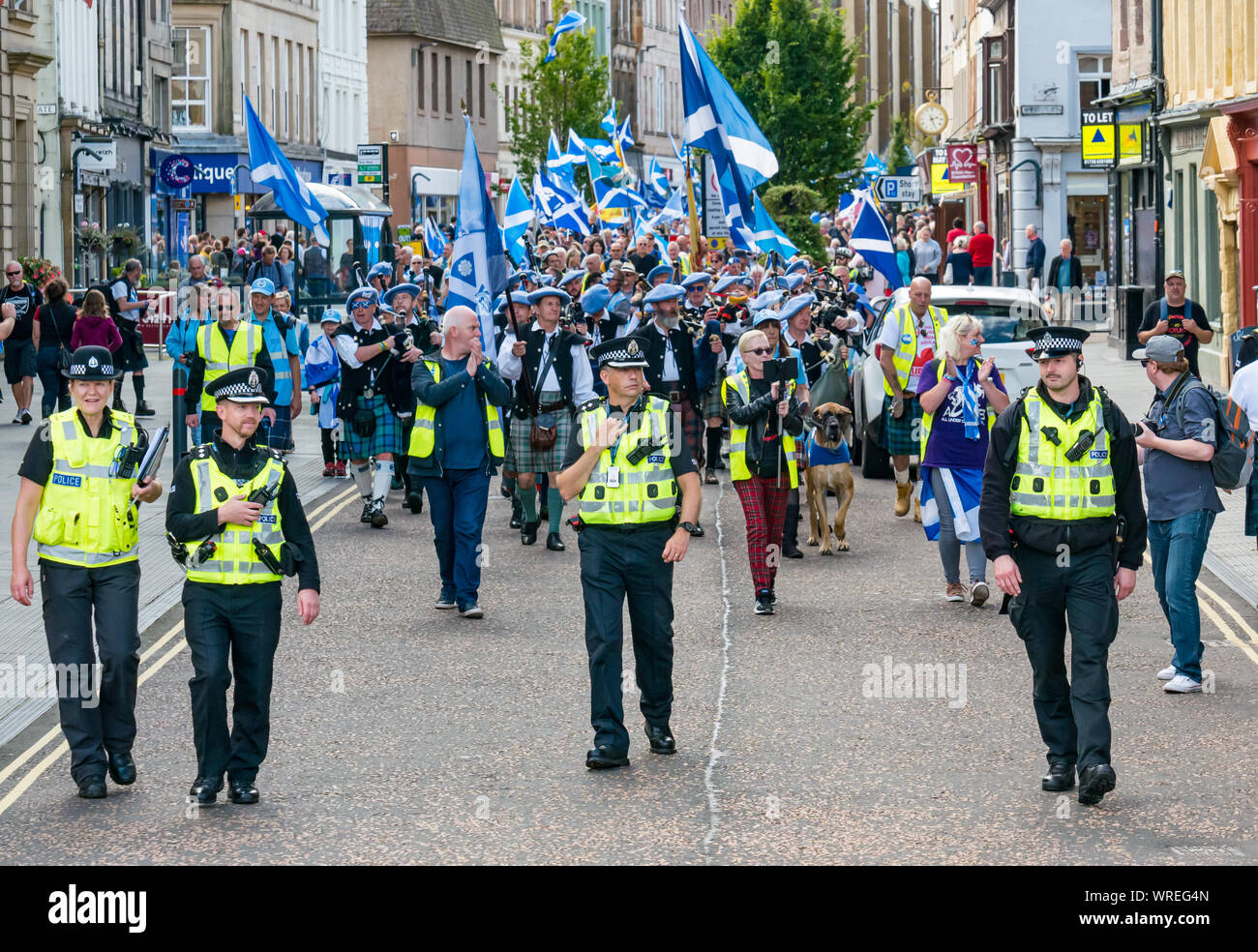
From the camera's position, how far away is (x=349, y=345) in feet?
57.8

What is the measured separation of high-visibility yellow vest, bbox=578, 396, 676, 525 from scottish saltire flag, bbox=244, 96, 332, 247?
13.3 m

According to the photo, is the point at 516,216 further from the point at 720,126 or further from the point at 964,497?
the point at 964,497

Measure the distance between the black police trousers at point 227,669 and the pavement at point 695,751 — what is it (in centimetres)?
20

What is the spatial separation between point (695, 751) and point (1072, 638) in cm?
178

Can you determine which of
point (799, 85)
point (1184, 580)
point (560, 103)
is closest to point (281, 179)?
point (1184, 580)

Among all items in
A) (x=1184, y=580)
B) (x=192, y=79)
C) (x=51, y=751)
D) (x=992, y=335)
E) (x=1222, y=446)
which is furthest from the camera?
(x=192, y=79)

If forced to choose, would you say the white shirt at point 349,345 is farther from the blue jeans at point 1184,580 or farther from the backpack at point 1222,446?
the backpack at point 1222,446

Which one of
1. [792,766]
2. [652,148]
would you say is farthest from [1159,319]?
[652,148]

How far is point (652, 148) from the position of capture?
11238cm

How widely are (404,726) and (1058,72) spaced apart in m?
46.2

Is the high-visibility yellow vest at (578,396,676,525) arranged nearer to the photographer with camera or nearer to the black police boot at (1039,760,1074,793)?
the black police boot at (1039,760,1074,793)

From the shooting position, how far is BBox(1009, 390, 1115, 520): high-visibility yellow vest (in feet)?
27.5

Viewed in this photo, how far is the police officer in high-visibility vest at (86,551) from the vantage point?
854 centimetres

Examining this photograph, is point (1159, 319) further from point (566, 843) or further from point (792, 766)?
point (566, 843)
